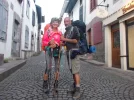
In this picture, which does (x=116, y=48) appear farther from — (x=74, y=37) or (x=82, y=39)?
(x=74, y=37)

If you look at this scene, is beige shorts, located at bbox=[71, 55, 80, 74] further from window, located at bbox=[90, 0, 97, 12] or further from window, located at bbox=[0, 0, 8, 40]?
window, located at bbox=[90, 0, 97, 12]

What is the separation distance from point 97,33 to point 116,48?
270 cm

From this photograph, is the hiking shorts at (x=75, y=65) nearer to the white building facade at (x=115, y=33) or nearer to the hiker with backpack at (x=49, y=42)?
the hiker with backpack at (x=49, y=42)

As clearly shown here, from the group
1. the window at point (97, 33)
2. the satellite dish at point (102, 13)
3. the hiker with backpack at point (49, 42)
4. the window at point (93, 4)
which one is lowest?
the hiker with backpack at point (49, 42)

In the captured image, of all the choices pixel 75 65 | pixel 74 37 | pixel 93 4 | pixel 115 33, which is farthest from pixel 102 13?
pixel 75 65

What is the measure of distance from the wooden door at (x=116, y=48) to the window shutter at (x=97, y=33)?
1.53 metres

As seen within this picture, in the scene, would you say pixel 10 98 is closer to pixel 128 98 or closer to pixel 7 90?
pixel 7 90

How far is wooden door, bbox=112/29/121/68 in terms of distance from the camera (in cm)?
984

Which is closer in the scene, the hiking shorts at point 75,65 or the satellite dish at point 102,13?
the hiking shorts at point 75,65

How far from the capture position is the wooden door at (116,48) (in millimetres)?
9844

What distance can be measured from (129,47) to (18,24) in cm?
705

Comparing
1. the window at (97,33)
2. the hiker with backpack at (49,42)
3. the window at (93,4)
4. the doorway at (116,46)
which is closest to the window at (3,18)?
the hiker with backpack at (49,42)

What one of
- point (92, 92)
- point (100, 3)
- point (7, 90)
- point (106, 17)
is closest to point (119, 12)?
point (106, 17)

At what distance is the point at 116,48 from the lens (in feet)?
33.0
